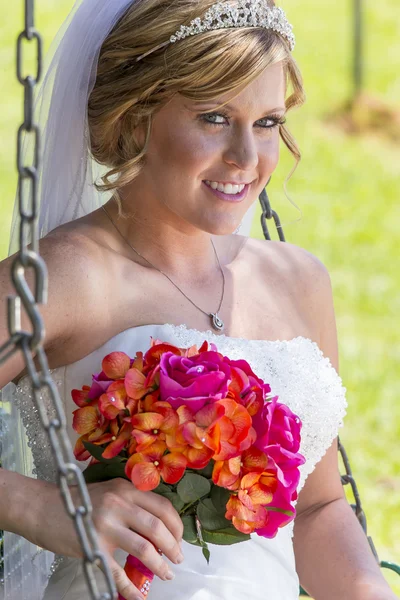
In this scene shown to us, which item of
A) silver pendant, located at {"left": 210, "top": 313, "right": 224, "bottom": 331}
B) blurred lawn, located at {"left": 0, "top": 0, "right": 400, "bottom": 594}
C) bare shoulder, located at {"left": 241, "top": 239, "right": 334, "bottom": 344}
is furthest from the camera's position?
blurred lawn, located at {"left": 0, "top": 0, "right": 400, "bottom": 594}

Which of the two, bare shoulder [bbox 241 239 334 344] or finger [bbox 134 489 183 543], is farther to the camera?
bare shoulder [bbox 241 239 334 344]

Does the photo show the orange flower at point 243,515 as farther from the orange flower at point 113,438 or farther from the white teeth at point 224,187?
the white teeth at point 224,187

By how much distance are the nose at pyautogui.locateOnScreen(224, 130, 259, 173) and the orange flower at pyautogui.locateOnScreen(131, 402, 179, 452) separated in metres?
0.77

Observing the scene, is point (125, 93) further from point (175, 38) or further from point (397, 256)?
point (397, 256)

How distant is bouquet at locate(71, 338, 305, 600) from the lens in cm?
188

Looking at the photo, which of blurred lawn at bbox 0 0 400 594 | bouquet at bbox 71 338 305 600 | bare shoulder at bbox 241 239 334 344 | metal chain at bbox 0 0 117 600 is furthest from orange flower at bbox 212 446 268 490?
blurred lawn at bbox 0 0 400 594

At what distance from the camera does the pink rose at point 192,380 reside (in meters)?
1.88

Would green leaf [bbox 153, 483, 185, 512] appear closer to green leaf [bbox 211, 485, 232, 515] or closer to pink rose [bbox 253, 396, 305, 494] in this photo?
green leaf [bbox 211, 485, 232, 515]

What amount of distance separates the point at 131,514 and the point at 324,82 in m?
9.32

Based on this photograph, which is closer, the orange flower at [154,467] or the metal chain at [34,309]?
the metal chain at [34,309]

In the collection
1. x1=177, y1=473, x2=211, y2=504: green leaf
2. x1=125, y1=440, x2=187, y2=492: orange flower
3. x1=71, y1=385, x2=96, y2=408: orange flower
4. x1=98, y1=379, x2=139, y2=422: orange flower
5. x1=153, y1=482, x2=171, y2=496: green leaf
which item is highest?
x1=98, y1=379, x2=139, y2=422: orange flower

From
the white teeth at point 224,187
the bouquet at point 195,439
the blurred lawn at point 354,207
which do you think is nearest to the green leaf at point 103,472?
the bouquet at point 195,439

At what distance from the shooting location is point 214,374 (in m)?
1.91

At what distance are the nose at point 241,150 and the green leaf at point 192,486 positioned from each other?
83cm
